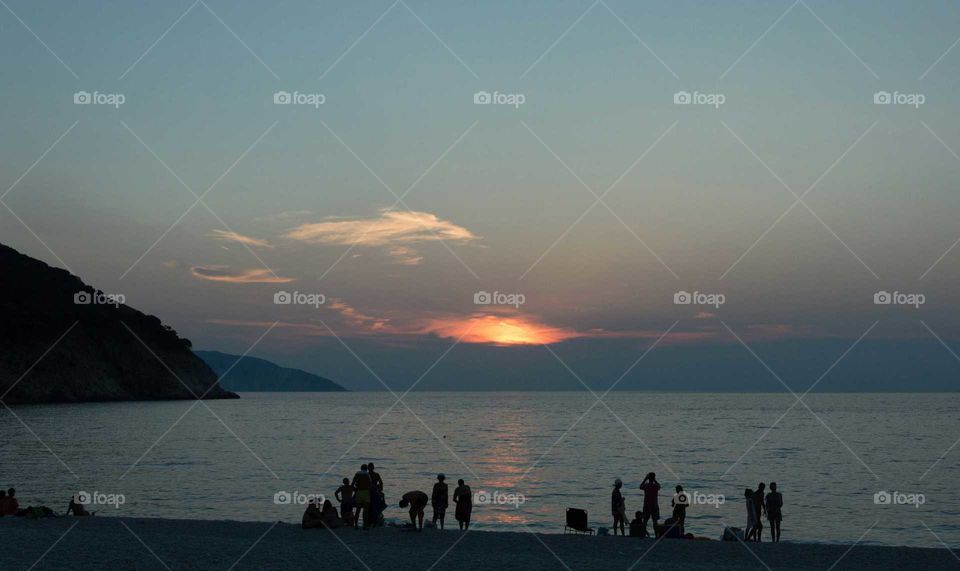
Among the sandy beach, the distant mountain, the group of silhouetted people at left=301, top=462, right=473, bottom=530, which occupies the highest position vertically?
the distant mountain

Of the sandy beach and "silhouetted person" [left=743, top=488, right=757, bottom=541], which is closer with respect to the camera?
the sandy beach

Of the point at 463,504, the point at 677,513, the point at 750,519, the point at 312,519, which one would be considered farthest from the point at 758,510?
the point at 312,519

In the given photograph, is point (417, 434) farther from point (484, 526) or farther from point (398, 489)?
point (484, 526)

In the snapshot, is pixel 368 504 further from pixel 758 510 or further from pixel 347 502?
pixel 758 510

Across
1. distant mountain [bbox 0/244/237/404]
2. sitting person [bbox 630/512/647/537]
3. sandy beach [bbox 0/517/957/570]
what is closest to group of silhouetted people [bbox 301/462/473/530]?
sandy beach [bbox 0/517/957/570]

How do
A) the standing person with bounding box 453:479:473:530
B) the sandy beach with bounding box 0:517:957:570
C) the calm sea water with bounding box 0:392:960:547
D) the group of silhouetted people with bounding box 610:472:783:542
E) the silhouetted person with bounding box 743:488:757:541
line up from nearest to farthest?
the sandy beach with bounding box 0:517:957:570 → the standing person with bounding box 453:479:473:530 → the group of silhouetted people with bounding box 610:472:783:542 → the silhouetted person with bounding box 743:488:757:541 → the calm sea water with bounding box 0:392:960:547

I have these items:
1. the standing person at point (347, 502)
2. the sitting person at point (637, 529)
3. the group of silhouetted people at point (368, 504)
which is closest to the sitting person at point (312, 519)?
the group of silhouetted people at point (368, 504)

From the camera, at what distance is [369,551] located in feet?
67.6

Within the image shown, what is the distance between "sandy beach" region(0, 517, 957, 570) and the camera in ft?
61.5

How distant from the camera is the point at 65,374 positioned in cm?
18738

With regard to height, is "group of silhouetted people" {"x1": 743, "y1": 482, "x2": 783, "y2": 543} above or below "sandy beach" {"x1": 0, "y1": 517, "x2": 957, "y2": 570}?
above

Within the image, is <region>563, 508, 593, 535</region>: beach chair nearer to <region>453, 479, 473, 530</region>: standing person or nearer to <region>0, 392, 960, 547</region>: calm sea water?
<region>453, 479, 473, 530</region>: standing person

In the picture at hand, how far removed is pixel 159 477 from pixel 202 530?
3150 cm

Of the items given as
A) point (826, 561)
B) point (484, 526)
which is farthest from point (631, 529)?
point (484, 526)
